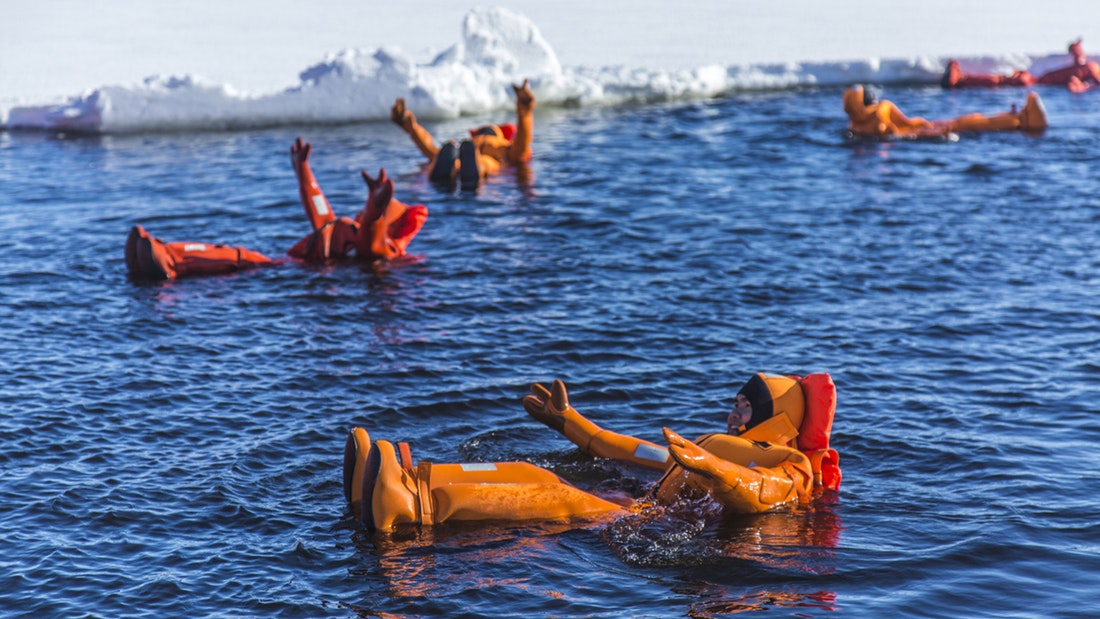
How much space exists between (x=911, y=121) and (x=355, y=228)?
1074 centimetres

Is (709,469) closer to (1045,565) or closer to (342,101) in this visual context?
(1045,565)

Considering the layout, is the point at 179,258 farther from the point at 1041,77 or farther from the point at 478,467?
the point at 1041,77

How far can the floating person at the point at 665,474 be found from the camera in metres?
7.00

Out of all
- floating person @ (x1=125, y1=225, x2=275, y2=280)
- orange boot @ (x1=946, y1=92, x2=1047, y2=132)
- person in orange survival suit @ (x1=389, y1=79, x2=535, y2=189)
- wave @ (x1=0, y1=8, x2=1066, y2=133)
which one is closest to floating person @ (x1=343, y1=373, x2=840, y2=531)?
floating person @ (x1=125, y1=225, x2=275, y2=280)

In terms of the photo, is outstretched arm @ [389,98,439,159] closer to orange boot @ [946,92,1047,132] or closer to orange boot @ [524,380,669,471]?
orange boot @ [946,92,1047,132]

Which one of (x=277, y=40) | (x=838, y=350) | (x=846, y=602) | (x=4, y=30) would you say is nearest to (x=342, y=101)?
(x=277, y=40)

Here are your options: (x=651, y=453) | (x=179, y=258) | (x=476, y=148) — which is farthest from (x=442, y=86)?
(x=651, y=453)

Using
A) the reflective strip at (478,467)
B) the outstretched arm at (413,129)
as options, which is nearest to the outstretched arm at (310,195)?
the outstretched arm at (413,129)

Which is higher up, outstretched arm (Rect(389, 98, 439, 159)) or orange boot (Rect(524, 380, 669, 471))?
outstretched arm (Rect(389, 98, 439, 159))

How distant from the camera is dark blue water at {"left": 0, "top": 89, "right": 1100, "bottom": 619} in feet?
22.5

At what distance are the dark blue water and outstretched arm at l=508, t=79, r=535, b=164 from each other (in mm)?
806

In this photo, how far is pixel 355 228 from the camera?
43.0 feet

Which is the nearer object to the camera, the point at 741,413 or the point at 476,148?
the point at 741,413

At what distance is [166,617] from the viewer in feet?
21.1
